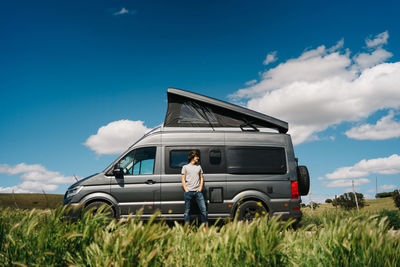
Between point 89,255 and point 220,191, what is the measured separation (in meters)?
5.25

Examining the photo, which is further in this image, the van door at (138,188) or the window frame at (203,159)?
the window frame at (203,159)

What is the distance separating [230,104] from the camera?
807 cm

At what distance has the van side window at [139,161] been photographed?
772 centimetres

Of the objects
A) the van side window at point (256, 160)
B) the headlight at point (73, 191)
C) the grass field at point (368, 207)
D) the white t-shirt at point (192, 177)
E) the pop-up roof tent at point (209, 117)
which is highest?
the pop-up roof tent at point (209, 117)

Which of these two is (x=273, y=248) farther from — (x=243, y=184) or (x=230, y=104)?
(x=230, y=104)

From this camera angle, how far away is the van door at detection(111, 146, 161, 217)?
294 inches

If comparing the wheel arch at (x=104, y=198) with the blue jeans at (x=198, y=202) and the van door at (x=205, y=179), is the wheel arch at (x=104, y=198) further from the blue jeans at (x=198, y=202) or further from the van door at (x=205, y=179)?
the blue jeans at (x=198, y=202)

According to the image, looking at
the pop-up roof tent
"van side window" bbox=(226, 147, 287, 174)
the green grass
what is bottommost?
the green grass

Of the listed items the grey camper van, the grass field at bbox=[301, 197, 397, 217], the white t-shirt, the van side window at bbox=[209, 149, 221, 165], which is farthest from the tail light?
the grass field at bbox=[301, 197, 397, 217]

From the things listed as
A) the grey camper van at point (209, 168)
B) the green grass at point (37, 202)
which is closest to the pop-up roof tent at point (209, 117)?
the grey camper van at point (209, 168)

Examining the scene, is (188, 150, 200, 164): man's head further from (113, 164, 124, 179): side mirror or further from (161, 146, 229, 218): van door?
(113, 164, 124, 179): side mirror

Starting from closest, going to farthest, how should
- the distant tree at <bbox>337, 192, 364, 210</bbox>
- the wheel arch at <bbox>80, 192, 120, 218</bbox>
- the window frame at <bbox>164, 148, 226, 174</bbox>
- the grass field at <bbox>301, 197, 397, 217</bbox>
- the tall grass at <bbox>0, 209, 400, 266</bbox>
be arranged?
the tall grass at <bbox>0, 209, 400, 266</bbox>, the wheel arch at <bbox>80, 192, 120, 218</bbox>, the window frame at <bbox>164, 148, 226, 174</bbox>, the grass field at <bbox>301, 197, 397, 217</bbox>, the distant tree at <bbox>337, 192, 364, 210</bbox>

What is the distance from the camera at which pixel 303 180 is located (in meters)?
8.05

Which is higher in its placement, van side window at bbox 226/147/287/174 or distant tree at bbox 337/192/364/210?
van side window at bbox 226/147/287/174
